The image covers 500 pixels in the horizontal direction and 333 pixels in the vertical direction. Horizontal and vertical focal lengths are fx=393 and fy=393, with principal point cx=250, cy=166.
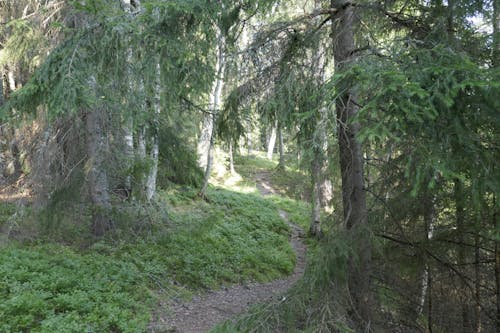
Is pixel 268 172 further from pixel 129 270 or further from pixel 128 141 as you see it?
pixel 129 270

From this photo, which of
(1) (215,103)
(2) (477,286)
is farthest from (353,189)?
(1) (215,103)

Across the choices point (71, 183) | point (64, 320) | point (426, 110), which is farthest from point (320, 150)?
point (71, 183)

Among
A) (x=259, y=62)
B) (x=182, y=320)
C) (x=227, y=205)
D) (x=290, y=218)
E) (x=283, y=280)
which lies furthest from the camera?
(x=290, y=218)

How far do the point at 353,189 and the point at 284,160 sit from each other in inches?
66.4

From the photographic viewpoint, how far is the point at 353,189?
16.7 ft

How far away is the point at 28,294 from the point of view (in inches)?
218

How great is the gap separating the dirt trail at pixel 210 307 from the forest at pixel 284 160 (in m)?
0.05

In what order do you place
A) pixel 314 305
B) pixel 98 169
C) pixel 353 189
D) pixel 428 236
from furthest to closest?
pixel 98 169 → pixel 428 236 → pixel 353 189 → pixel 314 305

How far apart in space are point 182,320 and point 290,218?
10.5 metres

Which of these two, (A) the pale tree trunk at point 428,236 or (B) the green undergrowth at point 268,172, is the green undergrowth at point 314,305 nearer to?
(A) the pale tree trunk at point 428,236

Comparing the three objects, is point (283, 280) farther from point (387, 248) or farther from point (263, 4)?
point (263, 4)

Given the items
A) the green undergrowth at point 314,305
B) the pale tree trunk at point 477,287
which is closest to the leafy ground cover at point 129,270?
the green undergrowth at point 314,305

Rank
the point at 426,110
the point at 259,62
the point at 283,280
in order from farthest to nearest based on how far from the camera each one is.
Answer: the point at 283,280 → the point at 259,62 → the point at 426,110

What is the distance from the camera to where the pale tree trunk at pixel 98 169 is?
7.80m
